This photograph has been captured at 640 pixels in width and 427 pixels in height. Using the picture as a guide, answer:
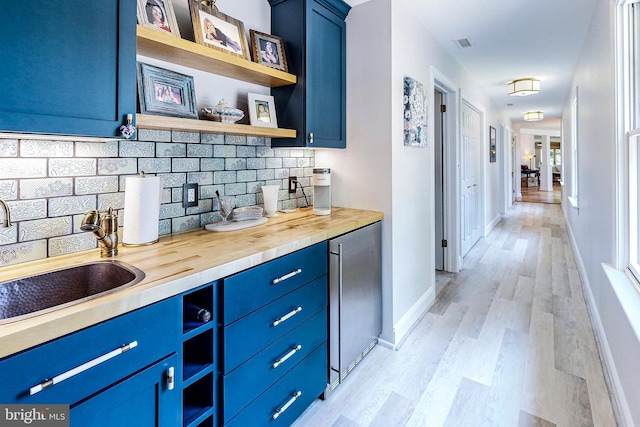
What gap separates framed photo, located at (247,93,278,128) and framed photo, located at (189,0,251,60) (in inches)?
9.2

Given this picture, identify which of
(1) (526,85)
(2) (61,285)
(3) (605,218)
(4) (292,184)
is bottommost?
(2) (61,285)

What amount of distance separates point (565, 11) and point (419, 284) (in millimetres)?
2509

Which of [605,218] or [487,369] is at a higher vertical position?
[605,218]

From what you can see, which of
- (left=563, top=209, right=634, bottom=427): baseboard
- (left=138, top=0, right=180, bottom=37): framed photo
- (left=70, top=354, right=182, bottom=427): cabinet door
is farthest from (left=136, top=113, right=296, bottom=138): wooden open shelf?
(left=563, top=209, right=634, bottom=427): baseboard

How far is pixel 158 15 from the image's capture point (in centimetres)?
147

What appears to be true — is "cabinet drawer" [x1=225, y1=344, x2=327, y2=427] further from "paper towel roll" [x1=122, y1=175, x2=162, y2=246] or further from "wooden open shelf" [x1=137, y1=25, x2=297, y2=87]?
"wooden open shelf" [x1=137, y1=25, x2=297, y2=87]

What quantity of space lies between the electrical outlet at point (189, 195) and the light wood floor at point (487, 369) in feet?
A: 4.12

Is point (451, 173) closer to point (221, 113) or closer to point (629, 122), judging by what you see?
point (629, 122)

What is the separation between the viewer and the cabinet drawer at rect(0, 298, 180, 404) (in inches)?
29.0

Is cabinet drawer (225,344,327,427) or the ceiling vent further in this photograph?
the ceiling vent

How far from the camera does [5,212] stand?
3.50 feet
